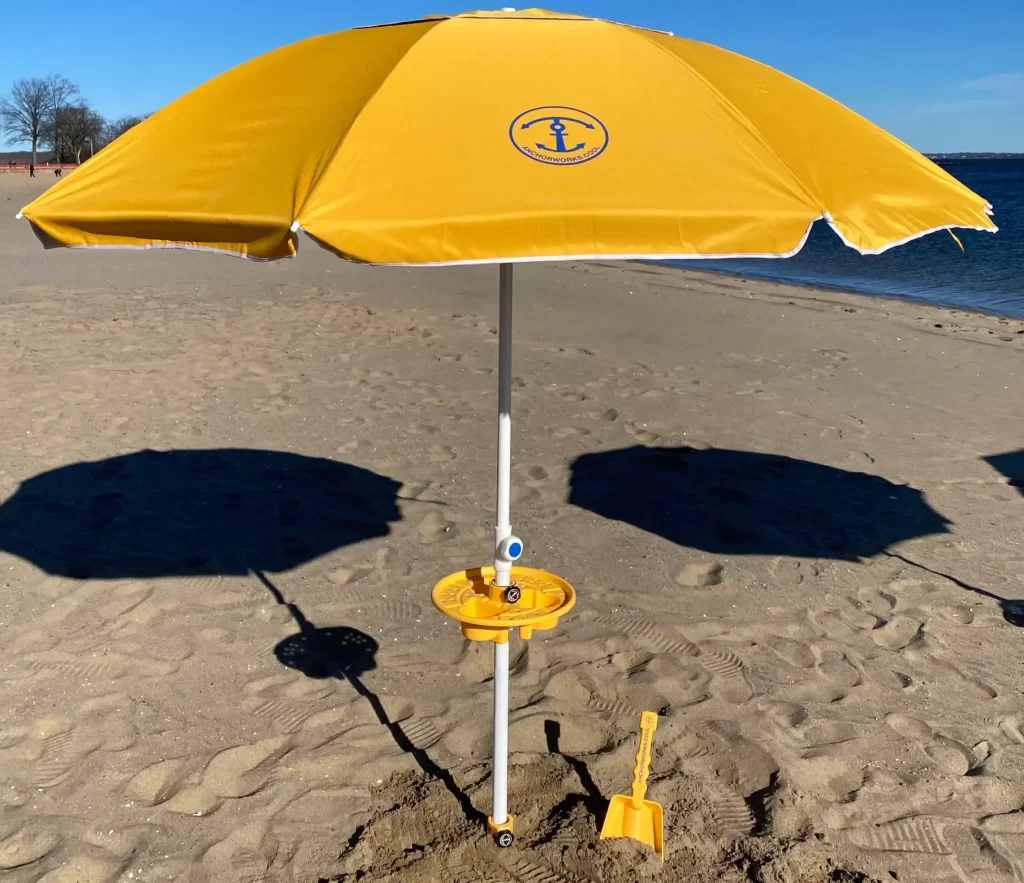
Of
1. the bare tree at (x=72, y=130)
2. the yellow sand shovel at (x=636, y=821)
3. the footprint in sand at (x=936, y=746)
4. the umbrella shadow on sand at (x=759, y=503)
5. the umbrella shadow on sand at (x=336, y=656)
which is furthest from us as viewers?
the bare tree at (x=72, y=130)

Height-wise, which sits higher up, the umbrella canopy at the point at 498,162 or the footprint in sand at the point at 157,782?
the umbrella canopy at the point at 498,162

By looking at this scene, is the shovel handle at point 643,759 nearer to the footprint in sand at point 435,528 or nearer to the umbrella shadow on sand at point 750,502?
the umbrella shadow on sand at point 750,502

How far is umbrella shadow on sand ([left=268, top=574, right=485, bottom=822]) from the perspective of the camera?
11.7 feet

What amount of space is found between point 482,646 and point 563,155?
2419 mm

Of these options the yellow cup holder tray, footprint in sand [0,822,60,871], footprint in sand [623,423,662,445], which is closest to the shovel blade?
the yellow cup holder tray

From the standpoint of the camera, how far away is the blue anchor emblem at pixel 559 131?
215 cm

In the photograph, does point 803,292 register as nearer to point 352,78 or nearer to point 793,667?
point 793,667

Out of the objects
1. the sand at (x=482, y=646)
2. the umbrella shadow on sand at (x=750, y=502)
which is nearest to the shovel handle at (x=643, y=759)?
the sand at (x=482, y=646)

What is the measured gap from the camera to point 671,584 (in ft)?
15.2

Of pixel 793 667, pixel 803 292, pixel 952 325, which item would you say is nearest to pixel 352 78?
pixel 793 667

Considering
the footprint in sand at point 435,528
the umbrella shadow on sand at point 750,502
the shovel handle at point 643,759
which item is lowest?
the footprint in sand at point 435,528

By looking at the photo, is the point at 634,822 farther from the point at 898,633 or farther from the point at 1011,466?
the point at 1011,466

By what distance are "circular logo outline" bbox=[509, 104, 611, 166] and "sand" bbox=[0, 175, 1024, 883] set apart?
6.48ft

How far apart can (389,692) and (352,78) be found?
230cm
